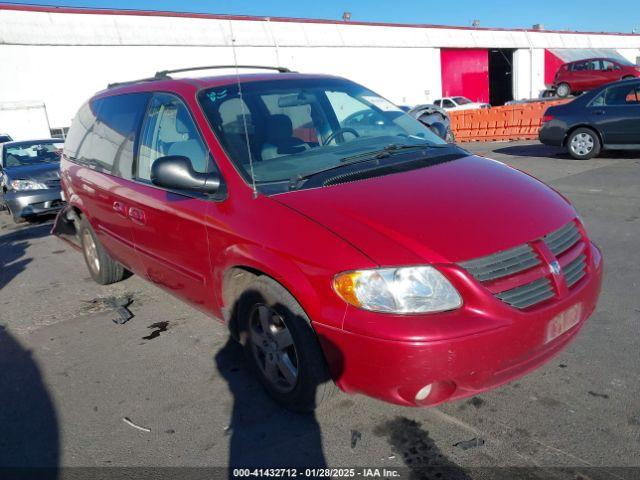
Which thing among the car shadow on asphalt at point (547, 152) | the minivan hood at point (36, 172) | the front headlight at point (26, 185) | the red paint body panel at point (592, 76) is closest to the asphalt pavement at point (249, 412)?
the front headlight at point (26, 185)

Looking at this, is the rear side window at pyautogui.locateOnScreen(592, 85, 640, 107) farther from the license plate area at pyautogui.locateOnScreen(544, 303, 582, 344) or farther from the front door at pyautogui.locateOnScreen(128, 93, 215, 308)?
the front door at pyautogui.locateOnScreen(128, 93, 215, 308)

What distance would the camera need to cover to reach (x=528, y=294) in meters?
2.42

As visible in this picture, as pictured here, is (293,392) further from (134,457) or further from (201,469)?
(134,457)

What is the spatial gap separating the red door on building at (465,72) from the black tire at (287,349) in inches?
1440

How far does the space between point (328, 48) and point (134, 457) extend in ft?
99.3

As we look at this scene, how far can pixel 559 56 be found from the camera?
139 feet

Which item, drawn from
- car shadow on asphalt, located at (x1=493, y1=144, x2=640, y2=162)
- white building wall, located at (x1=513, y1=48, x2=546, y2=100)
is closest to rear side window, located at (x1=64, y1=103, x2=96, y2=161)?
car shadow on asphalt, located at (x1=493, y1=144, x2=640, y2=162)

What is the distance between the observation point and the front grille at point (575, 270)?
104 inches

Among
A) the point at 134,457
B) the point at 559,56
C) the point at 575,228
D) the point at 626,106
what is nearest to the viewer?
the point at 134,457

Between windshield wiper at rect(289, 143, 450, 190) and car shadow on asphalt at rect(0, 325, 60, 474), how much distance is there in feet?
6.25

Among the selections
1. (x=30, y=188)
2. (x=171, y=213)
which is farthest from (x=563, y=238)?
(x=30, y=188)

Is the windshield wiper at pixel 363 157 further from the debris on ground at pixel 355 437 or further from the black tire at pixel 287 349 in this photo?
the debris on ground at pixel 355 437

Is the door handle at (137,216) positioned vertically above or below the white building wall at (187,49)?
below

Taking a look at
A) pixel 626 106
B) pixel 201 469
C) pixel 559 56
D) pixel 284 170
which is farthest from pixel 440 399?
pixel 559 56
